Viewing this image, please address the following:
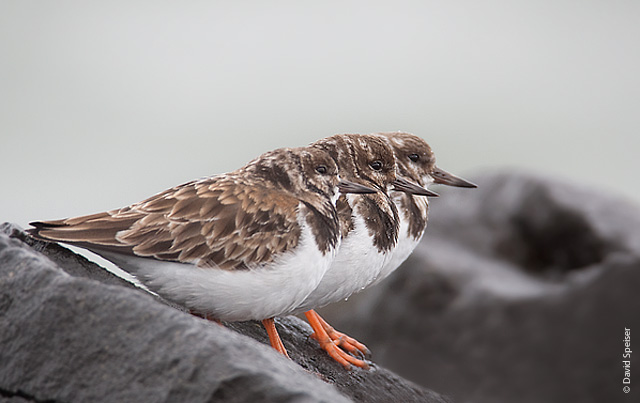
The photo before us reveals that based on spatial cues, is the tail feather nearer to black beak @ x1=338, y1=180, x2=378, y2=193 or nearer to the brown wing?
the brown wing

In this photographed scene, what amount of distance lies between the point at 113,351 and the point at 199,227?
122cm

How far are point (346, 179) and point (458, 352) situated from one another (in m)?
3.85

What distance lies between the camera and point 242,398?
3320mm

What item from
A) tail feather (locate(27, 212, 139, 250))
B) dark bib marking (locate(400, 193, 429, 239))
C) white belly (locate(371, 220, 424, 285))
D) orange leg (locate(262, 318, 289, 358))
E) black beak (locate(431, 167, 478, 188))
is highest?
black beak (locate(431, 167, 478, 188))

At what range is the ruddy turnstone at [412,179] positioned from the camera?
6645mm

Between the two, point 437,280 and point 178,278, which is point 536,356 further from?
point 178,278

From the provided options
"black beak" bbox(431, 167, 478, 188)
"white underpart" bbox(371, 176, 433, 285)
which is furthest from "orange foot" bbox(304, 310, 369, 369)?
"black beak" bbox(431, 167, 478, 188)

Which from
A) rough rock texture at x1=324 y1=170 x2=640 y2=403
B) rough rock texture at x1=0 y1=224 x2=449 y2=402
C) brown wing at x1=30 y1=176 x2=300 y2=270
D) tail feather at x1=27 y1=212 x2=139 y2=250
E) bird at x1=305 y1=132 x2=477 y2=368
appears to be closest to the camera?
rough rock texture at x1=0 y1=224 x2=449 y2=402

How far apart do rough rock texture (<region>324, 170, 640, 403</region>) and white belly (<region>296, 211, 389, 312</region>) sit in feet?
11.3

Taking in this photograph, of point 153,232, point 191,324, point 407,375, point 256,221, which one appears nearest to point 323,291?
point 256,221

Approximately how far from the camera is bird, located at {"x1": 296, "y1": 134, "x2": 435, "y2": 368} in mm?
5602

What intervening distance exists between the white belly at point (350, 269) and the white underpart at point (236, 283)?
75 cm

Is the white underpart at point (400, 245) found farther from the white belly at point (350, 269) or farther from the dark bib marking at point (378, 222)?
the white belly at point (350, 269)

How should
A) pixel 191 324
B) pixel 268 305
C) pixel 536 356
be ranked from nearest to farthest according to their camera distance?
pixel 191 324, pixel 268 305, pixel 536 356
